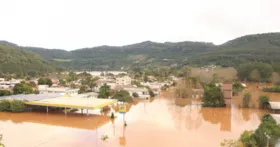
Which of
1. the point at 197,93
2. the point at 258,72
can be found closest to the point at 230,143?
the point at 197,93

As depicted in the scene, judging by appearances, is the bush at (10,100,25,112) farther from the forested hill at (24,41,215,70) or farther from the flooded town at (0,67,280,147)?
the forested hill at (24,41,215,70)

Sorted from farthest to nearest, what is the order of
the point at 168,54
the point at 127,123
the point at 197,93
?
the point at 168,54
the point at 197,93
the point at 127,123

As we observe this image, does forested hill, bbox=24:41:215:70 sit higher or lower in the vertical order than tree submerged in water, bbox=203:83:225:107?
higher

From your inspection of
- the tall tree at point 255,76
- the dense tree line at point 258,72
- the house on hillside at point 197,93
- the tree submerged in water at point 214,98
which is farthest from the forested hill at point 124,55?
the tree submerged in water at point 214,98

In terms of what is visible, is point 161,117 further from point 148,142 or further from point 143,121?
point 148,142

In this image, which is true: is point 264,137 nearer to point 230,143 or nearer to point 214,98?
point 230,143

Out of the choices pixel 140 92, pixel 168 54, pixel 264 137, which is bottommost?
pixel 264 137

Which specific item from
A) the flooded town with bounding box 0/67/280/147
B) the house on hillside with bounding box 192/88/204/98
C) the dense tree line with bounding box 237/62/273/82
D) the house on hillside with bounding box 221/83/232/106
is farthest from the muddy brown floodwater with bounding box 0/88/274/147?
the dense tree line with bounding box 237/62/273/82
